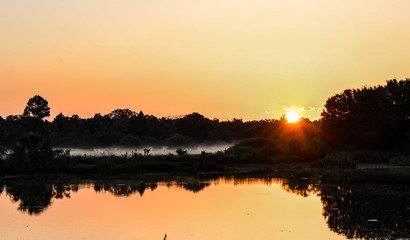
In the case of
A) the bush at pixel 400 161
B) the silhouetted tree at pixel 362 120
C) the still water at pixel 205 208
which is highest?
the silhouetted tree at pixel 362 120

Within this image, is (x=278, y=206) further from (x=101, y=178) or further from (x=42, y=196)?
(x=101, y=178)

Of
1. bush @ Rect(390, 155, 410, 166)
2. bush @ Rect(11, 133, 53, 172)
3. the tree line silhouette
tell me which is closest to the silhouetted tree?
the tree line silhouette

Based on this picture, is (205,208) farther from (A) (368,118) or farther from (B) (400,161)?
(A) (368,118)

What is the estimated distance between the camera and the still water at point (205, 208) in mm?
21234

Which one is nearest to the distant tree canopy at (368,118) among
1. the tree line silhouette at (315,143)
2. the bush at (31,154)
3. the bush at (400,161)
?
the tree line silhouette at (315,143)

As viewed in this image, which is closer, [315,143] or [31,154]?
[31,154]

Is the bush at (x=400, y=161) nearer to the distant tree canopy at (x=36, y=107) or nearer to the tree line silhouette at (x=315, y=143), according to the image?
the tree line silhouette at (x=315, y=143)

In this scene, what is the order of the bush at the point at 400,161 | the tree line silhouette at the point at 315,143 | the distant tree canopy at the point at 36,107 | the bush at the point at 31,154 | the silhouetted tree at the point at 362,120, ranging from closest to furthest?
the bush at the point at 31,154 → the tree line silhouette at the point at 315,143 → the bush at the point at 400,161 → the silhouetted tree at the point at 362,120 → the distant tree canopy at the point at 36,107

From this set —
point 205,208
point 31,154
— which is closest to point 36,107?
point 31,154

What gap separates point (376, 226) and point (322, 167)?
3516cm

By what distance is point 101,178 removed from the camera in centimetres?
4478

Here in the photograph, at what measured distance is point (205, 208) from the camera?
91.7ft

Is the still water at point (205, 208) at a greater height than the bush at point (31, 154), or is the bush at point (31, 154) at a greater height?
the bush at point (31, 154)

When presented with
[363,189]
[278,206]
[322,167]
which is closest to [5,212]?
[278,206]
